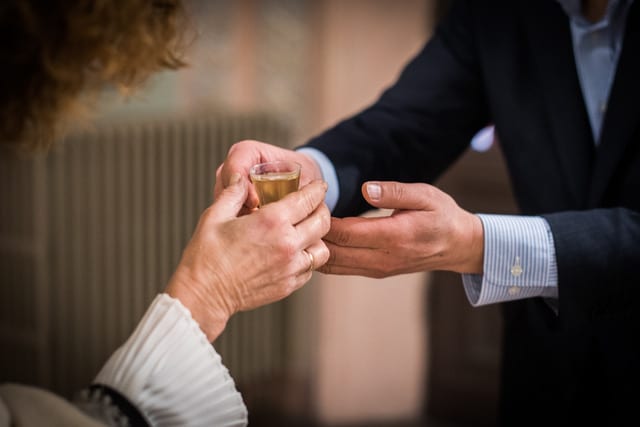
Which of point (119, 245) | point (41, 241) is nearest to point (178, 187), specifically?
point (119, 245)

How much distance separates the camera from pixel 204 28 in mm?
3188

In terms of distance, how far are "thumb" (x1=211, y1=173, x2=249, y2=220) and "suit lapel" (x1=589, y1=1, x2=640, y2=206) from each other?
65 cm

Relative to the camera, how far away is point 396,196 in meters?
1.33

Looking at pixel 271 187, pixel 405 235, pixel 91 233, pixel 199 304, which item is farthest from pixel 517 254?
pixel 91 233

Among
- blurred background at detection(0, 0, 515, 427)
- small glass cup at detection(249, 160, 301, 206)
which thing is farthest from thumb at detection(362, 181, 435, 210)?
blurred background at detection(0, 0, 515, 427)

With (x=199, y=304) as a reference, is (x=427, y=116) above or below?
above

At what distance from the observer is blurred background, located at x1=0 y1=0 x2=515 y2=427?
2.95 meters

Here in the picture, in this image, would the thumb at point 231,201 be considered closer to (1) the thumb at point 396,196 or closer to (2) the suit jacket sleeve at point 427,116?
(1) the thumb at point 396,196

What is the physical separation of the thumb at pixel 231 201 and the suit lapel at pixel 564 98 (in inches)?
25.4

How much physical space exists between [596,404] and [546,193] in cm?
40

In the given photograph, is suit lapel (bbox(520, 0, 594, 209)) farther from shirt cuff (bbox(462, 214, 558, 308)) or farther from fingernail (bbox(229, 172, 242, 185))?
fingernail (bbox(229, 172, 242, 185))

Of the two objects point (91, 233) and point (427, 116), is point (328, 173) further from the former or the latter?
point (91, 233)

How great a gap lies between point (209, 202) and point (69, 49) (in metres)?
1.60

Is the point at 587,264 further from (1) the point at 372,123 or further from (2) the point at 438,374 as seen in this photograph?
(2) the point at 438,374
